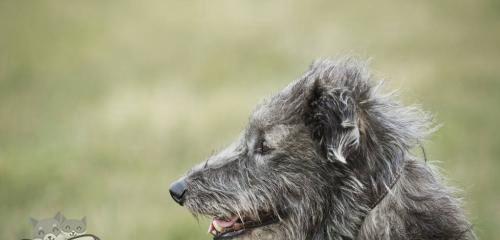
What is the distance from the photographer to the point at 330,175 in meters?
5.38

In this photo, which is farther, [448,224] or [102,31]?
[102,31]

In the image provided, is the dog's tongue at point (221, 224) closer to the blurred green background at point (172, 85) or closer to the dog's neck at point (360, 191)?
the dog's neck at point (360, 191)

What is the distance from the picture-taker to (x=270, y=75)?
54.0ft

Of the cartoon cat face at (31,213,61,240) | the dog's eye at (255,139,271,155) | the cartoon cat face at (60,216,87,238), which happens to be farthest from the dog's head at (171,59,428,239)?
the cartoon cat face at (31,213,61,240)

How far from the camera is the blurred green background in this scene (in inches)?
398

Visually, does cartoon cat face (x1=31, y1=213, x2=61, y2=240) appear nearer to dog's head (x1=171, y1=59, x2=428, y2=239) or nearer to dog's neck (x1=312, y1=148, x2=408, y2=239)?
dog's head (x1=171, y1=59, x2=428, y2=239)

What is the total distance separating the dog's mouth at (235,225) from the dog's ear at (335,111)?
0.72m

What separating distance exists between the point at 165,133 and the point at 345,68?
7.61 metres

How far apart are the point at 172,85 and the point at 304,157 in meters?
10.3

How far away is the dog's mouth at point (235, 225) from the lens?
18.6 ft

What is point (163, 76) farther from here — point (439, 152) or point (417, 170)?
point (417, 170)

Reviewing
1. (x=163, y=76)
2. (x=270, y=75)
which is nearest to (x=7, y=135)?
(x=163, y=76)

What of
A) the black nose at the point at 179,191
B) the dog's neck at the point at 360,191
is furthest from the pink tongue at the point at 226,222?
the dog's neck at the point at 360,191

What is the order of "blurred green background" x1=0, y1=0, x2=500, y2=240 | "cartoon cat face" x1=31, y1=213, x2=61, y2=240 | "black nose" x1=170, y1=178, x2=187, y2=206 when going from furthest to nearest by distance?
1. "blurred green background" x1=0, y1=0, x2=500, y2=240
2. "black nose" x1=170, y1=178, x2=187, y2=206
3. "cartoon cat face" x1=31, y1=213, x2=61, y2=240
